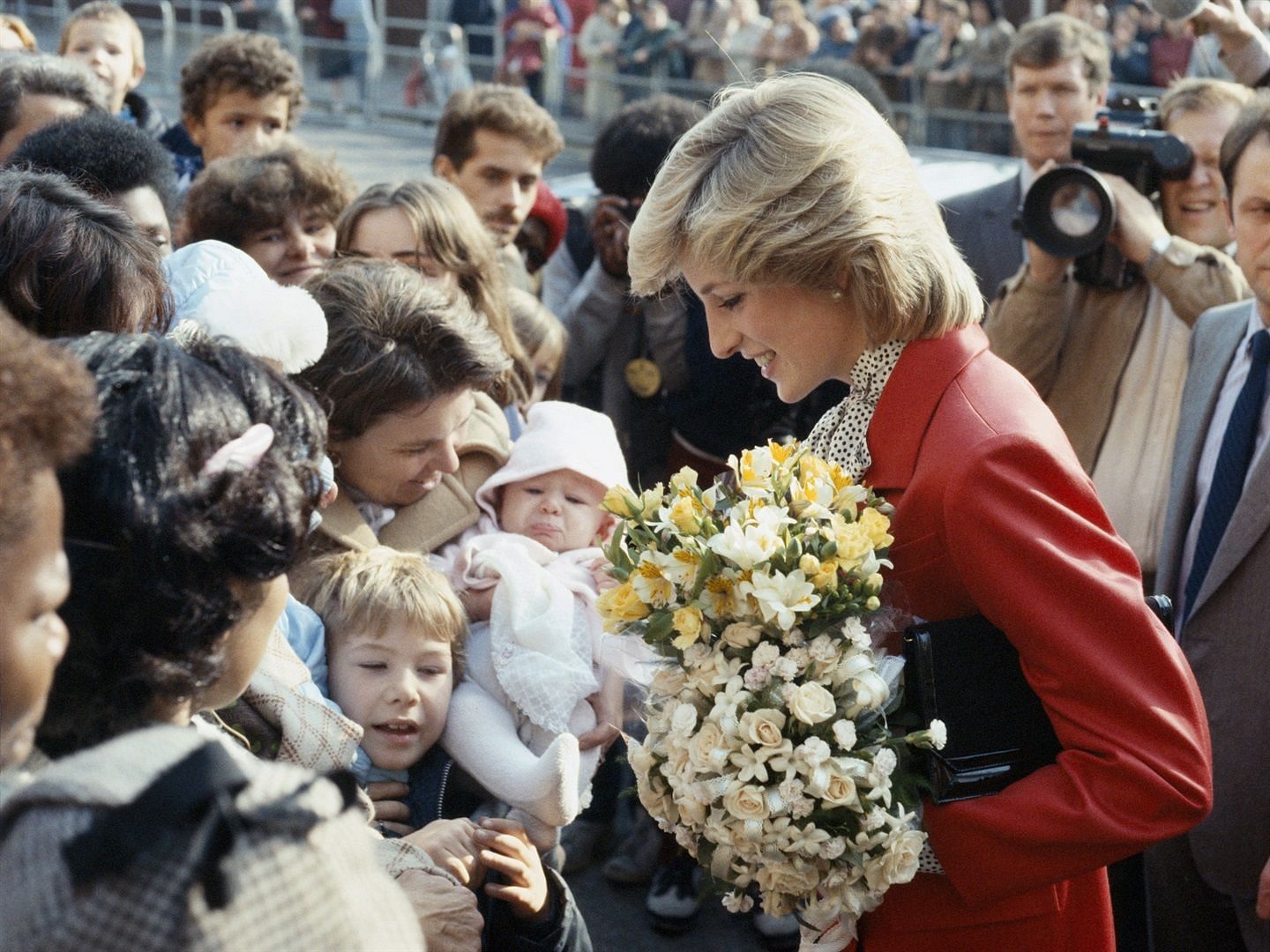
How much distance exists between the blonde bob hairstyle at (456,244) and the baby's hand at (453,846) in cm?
136

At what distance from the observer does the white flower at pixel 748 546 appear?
6.27 ft

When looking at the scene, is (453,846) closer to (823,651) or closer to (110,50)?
(823,651)

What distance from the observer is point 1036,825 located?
1.94m

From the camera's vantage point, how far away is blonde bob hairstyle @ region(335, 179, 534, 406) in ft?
11.2

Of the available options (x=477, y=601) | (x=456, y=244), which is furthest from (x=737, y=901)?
(x=456, y=244)

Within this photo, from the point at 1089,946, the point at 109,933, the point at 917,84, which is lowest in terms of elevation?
the point at 917,84

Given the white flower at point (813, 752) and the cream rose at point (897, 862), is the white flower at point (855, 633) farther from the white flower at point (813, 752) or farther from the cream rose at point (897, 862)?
the cream rose at point (897, 862)

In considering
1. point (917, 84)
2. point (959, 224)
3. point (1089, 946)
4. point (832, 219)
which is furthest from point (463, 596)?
point (917, 84)

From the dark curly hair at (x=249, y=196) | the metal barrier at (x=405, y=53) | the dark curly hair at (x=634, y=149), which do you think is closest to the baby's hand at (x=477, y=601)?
the dark curly hair at (x=249, y=196)

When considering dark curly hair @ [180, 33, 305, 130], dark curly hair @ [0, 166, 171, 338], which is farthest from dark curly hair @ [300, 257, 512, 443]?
dark curly hair @ [180, 33, 305, 130]

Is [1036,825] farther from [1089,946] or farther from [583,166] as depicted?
[583,166]

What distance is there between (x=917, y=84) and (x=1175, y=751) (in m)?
11.2

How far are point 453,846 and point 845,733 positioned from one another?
72 cm

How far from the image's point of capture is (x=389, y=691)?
242cm
